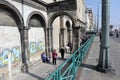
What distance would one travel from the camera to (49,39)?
50.4 ft

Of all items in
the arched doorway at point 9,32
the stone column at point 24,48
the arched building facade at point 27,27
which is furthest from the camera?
the stone column at point 24,48

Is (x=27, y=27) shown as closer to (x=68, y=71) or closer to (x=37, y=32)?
(x=37, y=32)

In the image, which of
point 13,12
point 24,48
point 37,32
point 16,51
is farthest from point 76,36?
point 13,12

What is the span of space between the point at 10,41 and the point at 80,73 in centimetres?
632

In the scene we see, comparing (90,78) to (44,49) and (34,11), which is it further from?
(44,49)

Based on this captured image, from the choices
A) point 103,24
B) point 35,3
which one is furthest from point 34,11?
point 103,24

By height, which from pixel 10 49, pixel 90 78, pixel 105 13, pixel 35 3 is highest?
pixel 35 3

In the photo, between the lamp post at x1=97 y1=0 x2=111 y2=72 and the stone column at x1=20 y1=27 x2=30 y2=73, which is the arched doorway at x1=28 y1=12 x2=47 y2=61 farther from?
the lamp post at x1=97 y1=0 x2=111 y2=72

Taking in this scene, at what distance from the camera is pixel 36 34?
13.5 meters

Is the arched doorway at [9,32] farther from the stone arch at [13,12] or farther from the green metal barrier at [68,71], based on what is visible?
the green metal barrier at [68,71]

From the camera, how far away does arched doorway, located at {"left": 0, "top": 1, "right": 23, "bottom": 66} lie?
29.7 feet

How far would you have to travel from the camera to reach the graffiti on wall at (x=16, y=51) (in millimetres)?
9086

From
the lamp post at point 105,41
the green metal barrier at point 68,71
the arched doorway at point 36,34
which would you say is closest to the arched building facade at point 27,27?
the arched doorway at point 36,34

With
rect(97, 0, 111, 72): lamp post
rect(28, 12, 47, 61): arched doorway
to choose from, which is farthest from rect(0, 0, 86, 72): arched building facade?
rect(97, 0, 111, 72): lamp post
